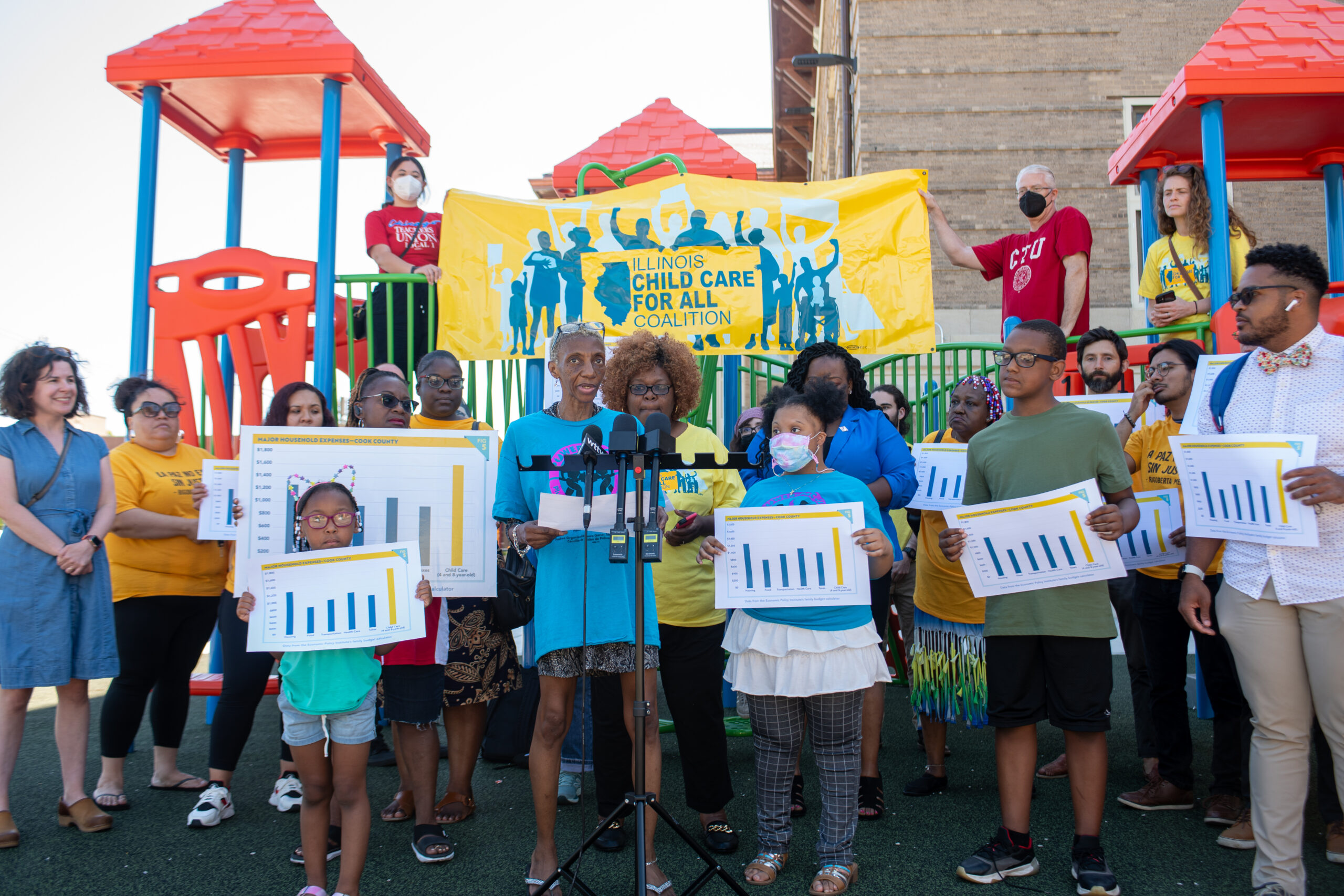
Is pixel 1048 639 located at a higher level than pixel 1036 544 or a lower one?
lower

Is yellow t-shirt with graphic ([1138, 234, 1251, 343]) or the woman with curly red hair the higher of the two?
yellow t-shirt with graphic ([1138, 234, 1251, 343])

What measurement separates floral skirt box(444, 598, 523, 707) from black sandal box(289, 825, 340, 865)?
66cm

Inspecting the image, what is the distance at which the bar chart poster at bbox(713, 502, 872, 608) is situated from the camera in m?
3.31

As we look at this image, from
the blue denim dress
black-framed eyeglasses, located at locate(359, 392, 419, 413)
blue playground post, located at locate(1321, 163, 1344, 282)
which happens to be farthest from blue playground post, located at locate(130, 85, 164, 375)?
blue playground post, located at locate(1321, 163, 1344, 282)

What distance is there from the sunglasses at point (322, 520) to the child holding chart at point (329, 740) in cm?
34

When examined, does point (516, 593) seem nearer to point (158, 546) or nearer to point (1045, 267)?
point (158, 546)

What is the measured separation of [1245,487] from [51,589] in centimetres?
496

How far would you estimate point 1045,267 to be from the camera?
5.88m

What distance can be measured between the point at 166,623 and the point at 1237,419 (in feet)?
16.2

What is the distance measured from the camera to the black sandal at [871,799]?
4.04 meters

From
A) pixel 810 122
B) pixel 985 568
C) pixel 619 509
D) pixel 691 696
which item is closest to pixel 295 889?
pixel 691 696

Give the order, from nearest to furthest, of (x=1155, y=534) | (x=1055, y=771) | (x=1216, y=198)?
1. (x=1155, y=534)
2. (x=1055, y=771)
3. (x=1216, y=198)

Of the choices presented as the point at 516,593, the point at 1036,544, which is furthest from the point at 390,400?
the point at 1036,544

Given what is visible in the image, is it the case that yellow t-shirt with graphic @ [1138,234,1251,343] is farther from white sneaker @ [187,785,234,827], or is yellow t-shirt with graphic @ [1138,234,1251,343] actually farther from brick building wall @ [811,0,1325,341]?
brick building wall @ [811,0,1325,341]
